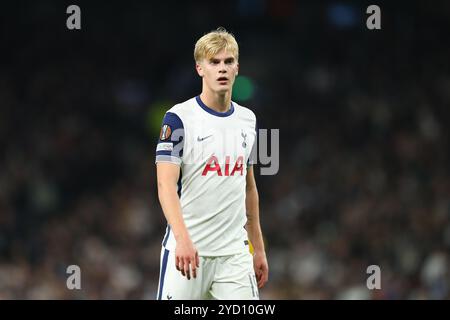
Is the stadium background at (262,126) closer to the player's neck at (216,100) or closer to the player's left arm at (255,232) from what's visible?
the player's left arm at (255,232)

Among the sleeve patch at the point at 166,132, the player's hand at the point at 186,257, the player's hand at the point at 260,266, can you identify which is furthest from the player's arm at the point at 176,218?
the player's hand at the point at 260,266

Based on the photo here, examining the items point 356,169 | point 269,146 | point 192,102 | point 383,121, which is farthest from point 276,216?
point 192,102

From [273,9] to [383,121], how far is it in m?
3.05

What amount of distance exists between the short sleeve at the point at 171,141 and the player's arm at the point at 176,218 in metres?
0.04

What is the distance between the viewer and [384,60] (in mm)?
16062

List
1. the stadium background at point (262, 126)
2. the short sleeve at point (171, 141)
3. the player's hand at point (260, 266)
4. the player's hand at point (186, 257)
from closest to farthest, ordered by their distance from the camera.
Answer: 1. the player's hand at point (186, 257)
2. the short sleeve at point (171, 141)
3. the player's hand at point (260, 266)
4. the stadium background at point (262, 126)

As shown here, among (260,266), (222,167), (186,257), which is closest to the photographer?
(186,257)

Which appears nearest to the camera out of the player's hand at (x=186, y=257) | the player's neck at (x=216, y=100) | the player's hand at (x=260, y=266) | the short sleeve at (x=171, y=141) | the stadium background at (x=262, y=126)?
the player's hand at (x=186, y=257)

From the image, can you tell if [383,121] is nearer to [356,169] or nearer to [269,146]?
[356,169]

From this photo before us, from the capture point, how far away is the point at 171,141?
19.0 feet

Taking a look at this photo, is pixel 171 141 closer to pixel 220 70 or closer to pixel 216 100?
pixel 216 100

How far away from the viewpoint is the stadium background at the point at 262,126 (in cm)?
1296

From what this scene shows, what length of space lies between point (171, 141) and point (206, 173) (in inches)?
11.1

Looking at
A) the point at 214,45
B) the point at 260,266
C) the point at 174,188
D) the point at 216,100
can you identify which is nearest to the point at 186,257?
the point at 174,188
